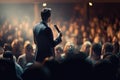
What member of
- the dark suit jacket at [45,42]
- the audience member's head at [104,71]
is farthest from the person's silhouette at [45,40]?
the audience member's head at [104,71]

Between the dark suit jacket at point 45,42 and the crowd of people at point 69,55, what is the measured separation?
329 millimetres

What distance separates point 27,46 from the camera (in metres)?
10.6

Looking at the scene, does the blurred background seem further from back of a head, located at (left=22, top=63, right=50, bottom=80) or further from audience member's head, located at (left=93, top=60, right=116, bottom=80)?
back of a head, located at (left=22, top=63, right=50, bottom=80)

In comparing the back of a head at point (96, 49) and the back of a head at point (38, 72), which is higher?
the back of a head at point (38, 72)

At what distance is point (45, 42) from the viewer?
9180 mm

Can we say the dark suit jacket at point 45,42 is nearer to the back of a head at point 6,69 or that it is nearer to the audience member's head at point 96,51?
the audience member's head at point 96,51

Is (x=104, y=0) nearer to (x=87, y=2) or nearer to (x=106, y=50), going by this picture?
(x=87, y=2)

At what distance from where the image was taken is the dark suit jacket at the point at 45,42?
916 centimetres

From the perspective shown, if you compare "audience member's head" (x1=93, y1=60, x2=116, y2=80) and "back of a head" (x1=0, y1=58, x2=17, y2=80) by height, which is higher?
"back of a head" (x1=0, y1=58, x2=17, y2=80)

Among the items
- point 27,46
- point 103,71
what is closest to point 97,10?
point 27,46

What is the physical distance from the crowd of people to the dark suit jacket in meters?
0.33

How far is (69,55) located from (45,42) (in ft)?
5.84

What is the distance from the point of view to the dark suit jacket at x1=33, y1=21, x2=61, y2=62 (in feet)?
30.1

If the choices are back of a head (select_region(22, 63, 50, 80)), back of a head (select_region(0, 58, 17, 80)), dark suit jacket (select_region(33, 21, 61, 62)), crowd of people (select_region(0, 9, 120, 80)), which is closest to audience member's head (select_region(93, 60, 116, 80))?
crowd of people (select_region(0, 9, 120, 80))
